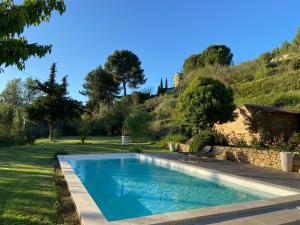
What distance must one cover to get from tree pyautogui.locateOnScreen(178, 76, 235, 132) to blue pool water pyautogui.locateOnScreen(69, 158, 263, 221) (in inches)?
164

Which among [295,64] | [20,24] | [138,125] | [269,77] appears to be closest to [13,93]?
[138,125]

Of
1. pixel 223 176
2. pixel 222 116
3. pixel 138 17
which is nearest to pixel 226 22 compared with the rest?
pixel 138 17

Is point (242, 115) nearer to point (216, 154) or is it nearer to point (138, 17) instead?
point (216, 154)

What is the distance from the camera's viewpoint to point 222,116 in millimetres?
16391

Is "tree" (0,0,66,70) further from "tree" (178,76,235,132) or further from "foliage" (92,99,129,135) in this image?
"foliage" (92,99,129,135)

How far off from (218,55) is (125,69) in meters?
15.1

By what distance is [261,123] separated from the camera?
56.5 feet

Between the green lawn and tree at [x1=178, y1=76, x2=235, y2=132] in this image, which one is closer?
the green lawn

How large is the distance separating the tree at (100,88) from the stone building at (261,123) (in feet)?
101

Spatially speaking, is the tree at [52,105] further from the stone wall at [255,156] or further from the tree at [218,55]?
the tree at [218,55]

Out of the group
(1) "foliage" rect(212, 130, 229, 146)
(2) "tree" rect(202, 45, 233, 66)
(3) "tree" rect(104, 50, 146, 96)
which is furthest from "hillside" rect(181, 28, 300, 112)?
(3) "tree" rect(104, 50, 146, 96)

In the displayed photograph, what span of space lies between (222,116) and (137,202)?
31.4 feet

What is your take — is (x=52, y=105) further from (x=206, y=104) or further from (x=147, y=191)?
(x=147, y=191)

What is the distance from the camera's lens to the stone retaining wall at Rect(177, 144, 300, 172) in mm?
11539
